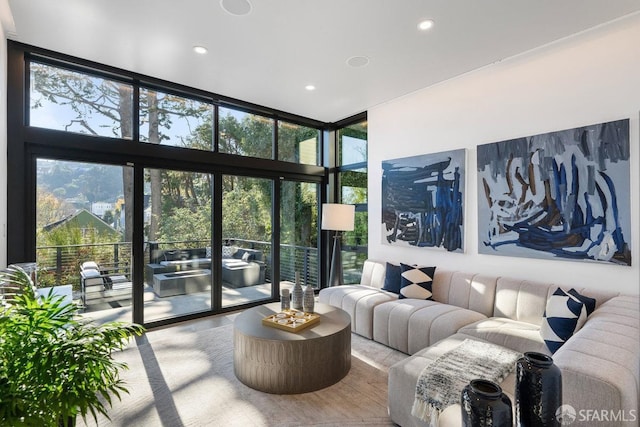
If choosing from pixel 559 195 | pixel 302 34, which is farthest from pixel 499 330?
pixel 302 34

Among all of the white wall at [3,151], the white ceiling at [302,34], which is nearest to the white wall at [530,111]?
the white ceiling at [302,34]

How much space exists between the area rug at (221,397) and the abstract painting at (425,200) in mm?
1564

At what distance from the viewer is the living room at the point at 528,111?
2693mm

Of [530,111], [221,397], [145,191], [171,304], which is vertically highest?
[530,111]

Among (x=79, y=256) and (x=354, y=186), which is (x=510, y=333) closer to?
(x=354, y=186)

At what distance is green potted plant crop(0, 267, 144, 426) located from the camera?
1022mm

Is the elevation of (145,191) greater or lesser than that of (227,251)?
greater

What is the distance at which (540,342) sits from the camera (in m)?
2.48

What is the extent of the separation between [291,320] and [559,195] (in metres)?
2.76

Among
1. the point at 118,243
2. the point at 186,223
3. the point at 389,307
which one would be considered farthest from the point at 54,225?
the point at 389,307

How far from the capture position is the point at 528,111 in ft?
10.7

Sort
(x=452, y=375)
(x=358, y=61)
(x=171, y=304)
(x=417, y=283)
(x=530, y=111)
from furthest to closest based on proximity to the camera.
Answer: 1. (x=171, y=304)
2. (x=417, y=283)
3. (x=358, y=61)
4. (x=530, y=111)
5. (x=452, y=375)

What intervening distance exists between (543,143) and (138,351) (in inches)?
180

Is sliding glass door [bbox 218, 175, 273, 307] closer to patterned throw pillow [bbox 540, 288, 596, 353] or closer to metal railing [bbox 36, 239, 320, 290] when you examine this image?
metal railing [bbox 36, 239, 320, 290]
